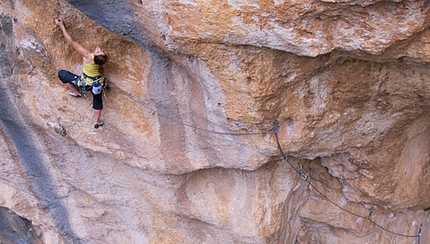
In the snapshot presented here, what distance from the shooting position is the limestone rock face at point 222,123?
2.32 m

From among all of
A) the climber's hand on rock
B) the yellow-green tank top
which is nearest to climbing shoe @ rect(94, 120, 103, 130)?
the yellow-green tank top

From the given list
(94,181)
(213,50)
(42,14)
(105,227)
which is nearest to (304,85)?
(213,50)

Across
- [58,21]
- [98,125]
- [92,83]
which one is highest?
[58,21]

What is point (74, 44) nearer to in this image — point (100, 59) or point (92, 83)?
point (100, 59)

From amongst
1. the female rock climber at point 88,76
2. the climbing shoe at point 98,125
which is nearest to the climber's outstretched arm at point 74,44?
the female rock climber at point 88,76

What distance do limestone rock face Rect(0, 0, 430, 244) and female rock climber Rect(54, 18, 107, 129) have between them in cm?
11

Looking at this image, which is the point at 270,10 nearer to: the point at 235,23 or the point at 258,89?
the point at 235,23

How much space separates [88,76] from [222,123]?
3.50ft

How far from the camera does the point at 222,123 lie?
311 cm

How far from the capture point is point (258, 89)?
2641mm

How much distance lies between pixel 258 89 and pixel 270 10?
60 cm

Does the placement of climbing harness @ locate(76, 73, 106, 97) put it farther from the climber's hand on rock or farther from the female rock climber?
the climber's hand on rock

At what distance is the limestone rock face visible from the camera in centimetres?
232

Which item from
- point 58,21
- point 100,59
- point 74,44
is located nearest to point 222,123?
point 100,59
